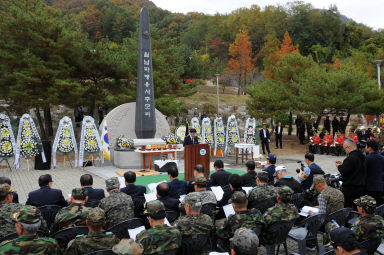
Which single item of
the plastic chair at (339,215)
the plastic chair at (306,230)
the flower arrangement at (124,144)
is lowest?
the plastic chair at (306,230)

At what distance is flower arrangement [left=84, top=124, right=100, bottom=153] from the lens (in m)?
13.9

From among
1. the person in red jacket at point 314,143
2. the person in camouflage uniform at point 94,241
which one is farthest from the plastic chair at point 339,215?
the person in red jacket at point 314,143

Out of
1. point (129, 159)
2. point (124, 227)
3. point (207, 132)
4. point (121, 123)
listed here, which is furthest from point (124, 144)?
point (124, 227)

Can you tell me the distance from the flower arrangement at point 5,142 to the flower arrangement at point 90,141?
2.68 m

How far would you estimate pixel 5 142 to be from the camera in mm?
12969

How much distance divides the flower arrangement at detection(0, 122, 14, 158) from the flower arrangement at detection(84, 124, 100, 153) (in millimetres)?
2678

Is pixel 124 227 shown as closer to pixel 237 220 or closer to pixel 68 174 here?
pixel 237 220

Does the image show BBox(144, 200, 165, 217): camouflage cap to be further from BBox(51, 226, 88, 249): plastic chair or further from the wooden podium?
the wooden podium

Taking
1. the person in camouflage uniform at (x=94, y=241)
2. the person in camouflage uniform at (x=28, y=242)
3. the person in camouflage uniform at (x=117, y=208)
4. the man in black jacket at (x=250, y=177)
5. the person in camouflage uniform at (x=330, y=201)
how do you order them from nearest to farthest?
1. the person in camouflage uniform at (x=28, y=242)
2. the person in camouflage uniform at (x=94, y=241)
3. the person in camouflage uniform at (x=117, y=208)
4. the person in camouflage uniform at (x=330, y=201)
5. the man in black jacket at (x=250, y=177)

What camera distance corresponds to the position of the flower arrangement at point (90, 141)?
13891 millimetres

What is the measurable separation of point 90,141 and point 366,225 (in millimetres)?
11923

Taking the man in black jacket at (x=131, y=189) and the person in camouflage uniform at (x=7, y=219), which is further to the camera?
the man in black jacket at (x=131, y=189)

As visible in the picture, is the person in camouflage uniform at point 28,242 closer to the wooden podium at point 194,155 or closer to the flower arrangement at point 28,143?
the wooden podium at point 194,155

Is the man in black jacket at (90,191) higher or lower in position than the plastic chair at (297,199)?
higher
